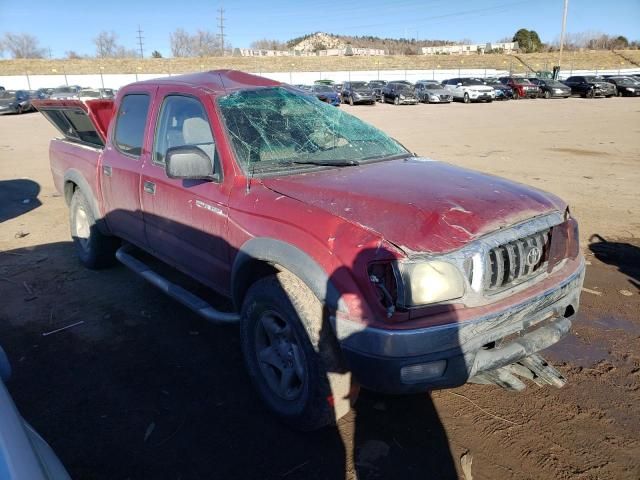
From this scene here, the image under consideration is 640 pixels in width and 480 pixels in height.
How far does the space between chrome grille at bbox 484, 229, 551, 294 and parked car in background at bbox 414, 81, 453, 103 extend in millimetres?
33442

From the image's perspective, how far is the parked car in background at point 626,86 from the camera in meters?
34.8

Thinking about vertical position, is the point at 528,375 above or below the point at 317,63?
below

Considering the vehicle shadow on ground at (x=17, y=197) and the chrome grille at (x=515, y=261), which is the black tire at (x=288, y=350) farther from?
the vehicle shadow on ground at (x=17, y=197)

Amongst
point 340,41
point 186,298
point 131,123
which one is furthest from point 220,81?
point 340,41

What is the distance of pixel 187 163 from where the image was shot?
10.1 ft

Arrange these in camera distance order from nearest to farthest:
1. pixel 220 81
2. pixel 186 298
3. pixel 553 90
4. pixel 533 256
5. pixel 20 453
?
pixel 20 453 → pixel 533 256 → pixel 186 298 → pixel 220 81 → pixel 553 90

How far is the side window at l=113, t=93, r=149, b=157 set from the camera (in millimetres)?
4152

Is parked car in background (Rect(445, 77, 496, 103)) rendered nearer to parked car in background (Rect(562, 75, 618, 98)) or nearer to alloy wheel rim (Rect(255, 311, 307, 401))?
parked car in background (Rect(562, 75, 618, 98))

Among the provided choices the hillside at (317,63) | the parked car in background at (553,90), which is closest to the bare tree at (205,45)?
the hillside at (317,63)

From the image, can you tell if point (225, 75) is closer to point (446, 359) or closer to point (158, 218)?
point (158, 218)

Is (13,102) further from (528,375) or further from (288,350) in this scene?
(528,375)

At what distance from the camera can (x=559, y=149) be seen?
1280 cm

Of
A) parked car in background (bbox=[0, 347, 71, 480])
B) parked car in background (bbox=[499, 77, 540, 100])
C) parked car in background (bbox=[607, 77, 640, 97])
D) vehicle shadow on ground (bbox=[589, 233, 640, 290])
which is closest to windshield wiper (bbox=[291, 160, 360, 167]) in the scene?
parked car in background (bbox=[0, 347, 71, 480])

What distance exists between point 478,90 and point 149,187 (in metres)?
33.9
